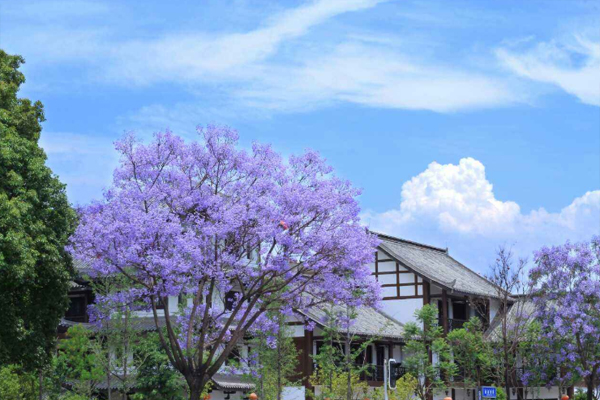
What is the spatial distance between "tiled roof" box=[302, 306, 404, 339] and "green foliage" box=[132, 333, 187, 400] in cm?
792

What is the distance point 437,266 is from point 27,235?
3413 centimetres

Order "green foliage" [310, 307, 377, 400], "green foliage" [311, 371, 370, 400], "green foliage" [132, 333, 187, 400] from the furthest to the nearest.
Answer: "green foliage" [311, 371, 370, 400]
"green foliage" [310, 307, 377, 400]
"green foliage" [132, 333, 187, 400]

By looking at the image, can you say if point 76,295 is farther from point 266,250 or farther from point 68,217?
point 266,250

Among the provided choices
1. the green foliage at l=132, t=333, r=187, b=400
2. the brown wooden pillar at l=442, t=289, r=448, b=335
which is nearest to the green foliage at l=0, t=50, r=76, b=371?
the green foliage at l=132, t=333, r=187, b=400

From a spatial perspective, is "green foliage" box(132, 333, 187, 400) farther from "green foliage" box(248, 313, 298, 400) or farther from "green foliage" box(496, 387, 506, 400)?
"green foliage" box(496, 387, 506, 400)

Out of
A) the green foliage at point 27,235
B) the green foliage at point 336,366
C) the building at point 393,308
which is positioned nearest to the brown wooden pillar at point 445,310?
the building at point 393,308

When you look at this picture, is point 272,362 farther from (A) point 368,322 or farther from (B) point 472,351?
(B) point 472,351

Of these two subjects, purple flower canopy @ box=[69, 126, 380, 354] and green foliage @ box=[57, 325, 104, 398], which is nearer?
purple flower canopy @ box=[69, 126, 380, 354]

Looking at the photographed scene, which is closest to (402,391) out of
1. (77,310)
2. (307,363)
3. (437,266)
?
(307,363)

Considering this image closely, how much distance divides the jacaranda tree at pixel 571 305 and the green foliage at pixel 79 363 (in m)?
20.9

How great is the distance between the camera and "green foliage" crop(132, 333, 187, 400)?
3944cm

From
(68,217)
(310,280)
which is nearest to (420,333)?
(310,280)

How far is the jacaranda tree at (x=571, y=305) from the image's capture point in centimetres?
4241

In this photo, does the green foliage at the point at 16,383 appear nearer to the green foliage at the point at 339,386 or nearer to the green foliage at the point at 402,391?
the green foliage at the point at 339,386
